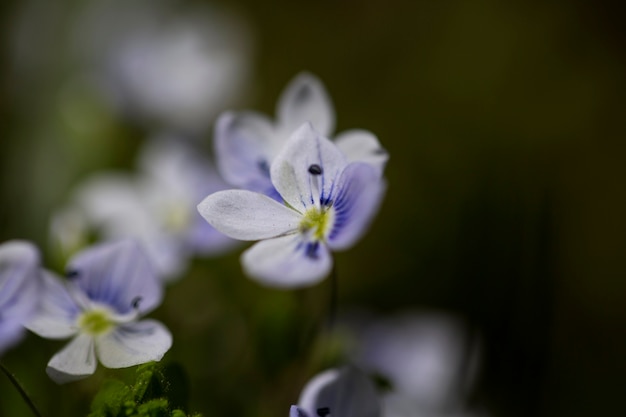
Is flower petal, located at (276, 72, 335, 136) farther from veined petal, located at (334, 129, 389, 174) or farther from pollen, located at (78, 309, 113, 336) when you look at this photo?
pollen, located at (78, 309, 113, 336)

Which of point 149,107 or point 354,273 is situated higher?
point 149,107

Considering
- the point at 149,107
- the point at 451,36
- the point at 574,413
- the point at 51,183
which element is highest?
the point at 451,36

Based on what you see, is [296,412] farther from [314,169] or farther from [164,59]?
[164,59]

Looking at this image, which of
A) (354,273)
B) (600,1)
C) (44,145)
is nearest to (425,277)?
(354,273)

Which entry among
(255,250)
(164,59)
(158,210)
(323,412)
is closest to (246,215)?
(255,250)

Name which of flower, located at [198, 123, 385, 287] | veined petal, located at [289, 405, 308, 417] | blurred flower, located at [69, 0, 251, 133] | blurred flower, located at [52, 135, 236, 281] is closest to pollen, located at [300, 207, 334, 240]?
flower, located at [198, 123, 385, 287]

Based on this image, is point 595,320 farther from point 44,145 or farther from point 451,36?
point 44,145

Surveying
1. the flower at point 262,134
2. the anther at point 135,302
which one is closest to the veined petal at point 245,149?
the flower at point 262,134

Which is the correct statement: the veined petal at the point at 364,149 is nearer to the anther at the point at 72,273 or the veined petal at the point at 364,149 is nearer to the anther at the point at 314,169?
the anther at the point at 314,169
